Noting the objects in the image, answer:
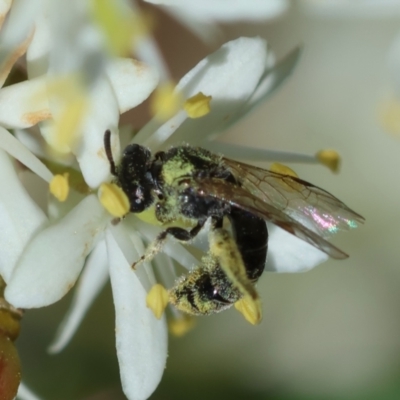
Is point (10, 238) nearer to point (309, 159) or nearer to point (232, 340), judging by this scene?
point (309, 159)

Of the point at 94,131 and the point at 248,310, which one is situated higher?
the point at 94,131

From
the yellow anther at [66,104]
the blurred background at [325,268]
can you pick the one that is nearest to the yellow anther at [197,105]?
the yellow anther at [66,104]

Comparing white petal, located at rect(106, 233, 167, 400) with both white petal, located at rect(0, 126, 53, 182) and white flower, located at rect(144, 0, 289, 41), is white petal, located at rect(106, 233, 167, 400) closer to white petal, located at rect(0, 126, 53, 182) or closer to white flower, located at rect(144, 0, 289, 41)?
white petal, located at rect(0, 126, 53, 182)

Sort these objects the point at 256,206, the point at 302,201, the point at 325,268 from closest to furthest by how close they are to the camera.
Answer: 1. the point at 256,206
2. the point at 302,201
3. the point at 325,268

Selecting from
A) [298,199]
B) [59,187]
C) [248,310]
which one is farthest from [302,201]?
[59,187]

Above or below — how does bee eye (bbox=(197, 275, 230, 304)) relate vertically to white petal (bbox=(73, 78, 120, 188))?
below

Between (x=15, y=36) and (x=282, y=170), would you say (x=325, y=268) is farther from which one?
(x=15, y=36)

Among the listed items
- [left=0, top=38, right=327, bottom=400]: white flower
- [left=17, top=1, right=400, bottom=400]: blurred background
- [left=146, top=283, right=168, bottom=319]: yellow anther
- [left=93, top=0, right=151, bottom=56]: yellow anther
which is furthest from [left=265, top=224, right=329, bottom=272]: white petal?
[left=17, top=1, right=400, bottom=400]: blurred background
